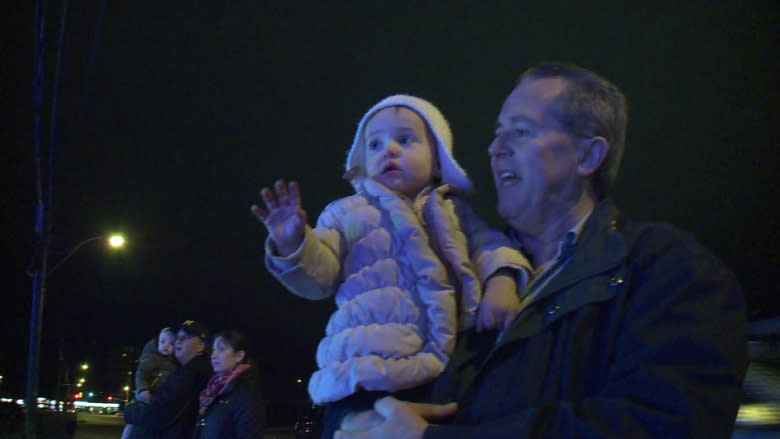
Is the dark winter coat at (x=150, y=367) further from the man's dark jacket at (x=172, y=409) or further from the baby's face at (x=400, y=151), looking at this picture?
the baby's face at (x=400, y=151)

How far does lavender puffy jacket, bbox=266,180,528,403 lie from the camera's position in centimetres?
223

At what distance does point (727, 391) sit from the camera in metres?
1.51

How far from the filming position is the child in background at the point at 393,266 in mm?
2232

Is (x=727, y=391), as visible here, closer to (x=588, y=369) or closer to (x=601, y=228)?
(x=588, y=369)

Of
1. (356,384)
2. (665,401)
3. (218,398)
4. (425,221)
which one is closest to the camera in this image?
(665,401)

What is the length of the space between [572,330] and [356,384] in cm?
72

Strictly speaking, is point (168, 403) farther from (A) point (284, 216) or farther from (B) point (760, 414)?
(B) point (760, 414)

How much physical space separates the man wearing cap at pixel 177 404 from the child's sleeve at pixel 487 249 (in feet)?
14.8

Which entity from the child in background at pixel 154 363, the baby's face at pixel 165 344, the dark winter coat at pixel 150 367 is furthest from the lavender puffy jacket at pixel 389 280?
the dark winter coat at pixel 150 367

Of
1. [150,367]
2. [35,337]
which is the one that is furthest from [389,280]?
[35,337]

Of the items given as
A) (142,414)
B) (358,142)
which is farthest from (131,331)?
(358,142)

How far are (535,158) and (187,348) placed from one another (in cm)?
546

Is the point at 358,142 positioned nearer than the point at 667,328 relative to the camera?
No

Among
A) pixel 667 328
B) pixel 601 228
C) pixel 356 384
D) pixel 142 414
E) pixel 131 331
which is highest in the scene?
pixel 601 228
